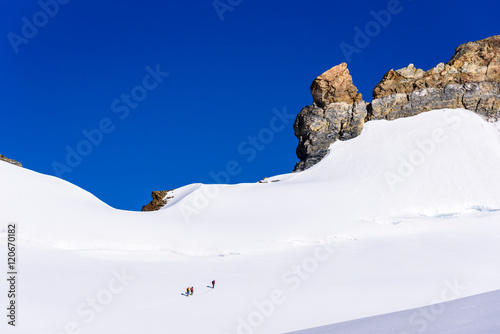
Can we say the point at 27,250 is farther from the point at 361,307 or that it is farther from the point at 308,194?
the point at 308,194

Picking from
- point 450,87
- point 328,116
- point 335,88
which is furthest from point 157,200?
point 450,87

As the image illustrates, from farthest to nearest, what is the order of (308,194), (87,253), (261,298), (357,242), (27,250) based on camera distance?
(308,194) < (357,242) < (87,253) < (27,250) < (261,298)

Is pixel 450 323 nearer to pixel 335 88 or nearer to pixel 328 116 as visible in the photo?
pixel 328 116

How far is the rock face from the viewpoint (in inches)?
1976

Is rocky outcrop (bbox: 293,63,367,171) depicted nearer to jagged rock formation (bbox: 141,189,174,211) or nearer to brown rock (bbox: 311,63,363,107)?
brown rock (bbox: 311,63,363,107)

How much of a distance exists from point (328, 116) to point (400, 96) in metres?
9.99

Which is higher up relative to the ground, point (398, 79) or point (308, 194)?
point (398, 79)

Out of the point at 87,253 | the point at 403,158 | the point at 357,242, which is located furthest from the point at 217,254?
the point at 403,158

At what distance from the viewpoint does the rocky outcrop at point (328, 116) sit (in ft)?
165

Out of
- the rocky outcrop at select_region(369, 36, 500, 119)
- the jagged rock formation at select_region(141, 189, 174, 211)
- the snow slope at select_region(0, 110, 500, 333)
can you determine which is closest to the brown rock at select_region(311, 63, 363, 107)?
the rocky outcrop at select_region(369, 36, 500, 119)

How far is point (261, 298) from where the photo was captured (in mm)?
17688

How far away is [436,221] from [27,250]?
2736cm

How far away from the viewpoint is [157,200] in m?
43.2

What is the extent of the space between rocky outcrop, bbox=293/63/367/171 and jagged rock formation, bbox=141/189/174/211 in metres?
17.2
